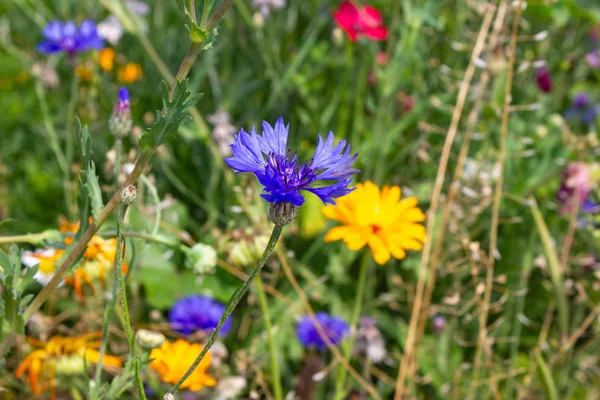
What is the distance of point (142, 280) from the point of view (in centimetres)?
137

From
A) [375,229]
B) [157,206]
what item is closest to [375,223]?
[375,229]

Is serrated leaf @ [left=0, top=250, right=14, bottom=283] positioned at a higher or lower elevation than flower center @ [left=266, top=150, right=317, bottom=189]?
lower

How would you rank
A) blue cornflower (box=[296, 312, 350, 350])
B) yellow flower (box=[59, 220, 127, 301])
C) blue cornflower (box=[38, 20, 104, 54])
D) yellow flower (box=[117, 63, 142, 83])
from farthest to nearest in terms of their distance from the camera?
yellow flower (box=[117, 63, 142, 83]) < blue cornflower (box=[38, 20, 104, 54]) < blue cornflower (box=[296, 312, 350, 350]) < yellow flower (box=[59, 220, 127, 301])

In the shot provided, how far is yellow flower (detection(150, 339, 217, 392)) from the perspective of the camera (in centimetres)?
99

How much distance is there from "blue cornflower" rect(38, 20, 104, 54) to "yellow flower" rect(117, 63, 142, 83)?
0.38 m

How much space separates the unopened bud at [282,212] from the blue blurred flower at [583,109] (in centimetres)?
151

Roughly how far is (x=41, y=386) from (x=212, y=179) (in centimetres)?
59

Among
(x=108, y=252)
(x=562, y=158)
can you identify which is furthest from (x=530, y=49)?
(x=108, y=252)

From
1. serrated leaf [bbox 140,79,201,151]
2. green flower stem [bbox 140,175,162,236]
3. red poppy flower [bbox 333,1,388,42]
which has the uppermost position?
red poppy flower [bbox 333,1,388,42]

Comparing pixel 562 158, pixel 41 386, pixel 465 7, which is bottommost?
pixel 41 386

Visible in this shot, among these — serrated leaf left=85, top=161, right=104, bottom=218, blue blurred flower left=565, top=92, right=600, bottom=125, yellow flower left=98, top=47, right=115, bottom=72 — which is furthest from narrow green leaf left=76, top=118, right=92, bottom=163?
blue blurred flower left=565, top=92, right=600, bottom=125

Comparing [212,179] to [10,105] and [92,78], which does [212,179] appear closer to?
[92,78]

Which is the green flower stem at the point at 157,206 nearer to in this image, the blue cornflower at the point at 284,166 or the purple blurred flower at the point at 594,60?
the blue cornflower at the point at 284,166

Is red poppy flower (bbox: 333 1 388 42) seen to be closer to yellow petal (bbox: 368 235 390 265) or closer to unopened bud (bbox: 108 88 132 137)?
yellow petal (bbox: 368 235 390 265)
